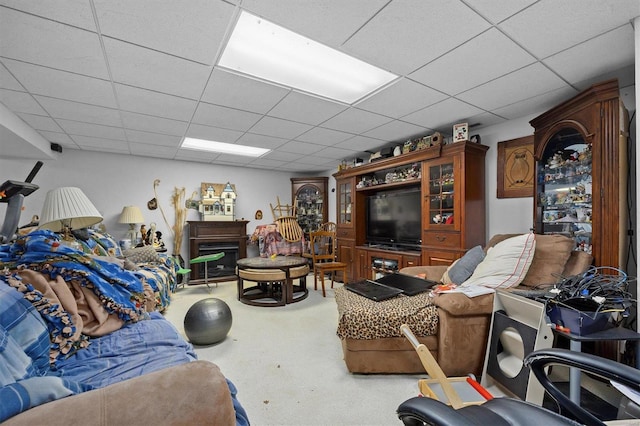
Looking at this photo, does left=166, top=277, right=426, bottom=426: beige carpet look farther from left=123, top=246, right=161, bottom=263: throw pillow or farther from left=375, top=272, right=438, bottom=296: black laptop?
left=123, top=246, right=161, bottom=263: throw pillow

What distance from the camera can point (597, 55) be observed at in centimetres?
189

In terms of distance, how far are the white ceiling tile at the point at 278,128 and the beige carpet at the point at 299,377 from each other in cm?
232

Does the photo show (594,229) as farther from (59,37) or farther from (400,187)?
(59,37)

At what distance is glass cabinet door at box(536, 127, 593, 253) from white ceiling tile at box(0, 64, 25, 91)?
4.60 meters

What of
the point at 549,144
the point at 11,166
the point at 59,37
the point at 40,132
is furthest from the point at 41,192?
the point at 549,144

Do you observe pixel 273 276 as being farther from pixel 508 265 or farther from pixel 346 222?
pixel 508 265

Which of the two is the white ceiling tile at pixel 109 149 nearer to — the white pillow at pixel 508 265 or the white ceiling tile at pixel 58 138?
the white ceiling tile at pixel 58 138

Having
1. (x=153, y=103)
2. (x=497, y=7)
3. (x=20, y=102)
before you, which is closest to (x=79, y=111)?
(x=20, y=102)

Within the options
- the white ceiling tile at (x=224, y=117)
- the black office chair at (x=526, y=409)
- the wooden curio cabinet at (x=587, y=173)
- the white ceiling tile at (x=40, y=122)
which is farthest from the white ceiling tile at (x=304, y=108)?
the white ceiling tile at (x=40, y=122)

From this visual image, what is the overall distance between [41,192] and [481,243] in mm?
6493

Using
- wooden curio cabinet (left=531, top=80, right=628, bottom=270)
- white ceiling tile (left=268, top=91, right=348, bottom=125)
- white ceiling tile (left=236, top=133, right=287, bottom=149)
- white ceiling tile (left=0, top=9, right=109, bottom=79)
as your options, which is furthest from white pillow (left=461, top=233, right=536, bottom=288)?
white ceiling tile (left=0, top=9, right=109, bottom=79)

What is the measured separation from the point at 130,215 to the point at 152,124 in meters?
2.08

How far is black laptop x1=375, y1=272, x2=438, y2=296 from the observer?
2418mm

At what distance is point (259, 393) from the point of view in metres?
1.82
